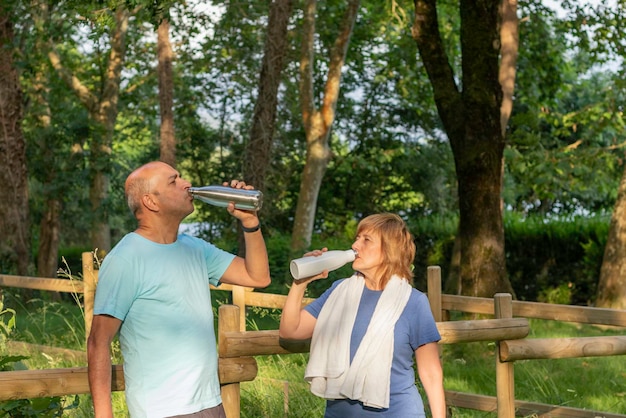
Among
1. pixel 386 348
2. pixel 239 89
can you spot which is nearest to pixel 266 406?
pixel 386 348

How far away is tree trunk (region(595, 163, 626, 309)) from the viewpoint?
558 inches

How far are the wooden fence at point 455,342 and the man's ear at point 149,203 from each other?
0.67 m

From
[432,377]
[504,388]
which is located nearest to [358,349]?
[432,377]

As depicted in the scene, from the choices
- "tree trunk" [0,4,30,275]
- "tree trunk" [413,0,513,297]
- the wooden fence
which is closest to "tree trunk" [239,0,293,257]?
"tree trunk" [413,0,513,297]

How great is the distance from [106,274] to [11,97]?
13.4 m

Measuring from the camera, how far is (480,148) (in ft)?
40.9

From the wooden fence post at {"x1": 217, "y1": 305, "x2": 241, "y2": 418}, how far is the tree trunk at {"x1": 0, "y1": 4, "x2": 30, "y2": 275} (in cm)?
1262

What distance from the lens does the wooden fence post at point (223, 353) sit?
399 centimetres

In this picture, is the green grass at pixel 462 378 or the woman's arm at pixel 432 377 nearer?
the woman's arm at pixel 432 377

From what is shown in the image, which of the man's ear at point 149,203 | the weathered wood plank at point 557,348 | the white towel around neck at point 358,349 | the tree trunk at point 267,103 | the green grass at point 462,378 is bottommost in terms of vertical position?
the green grass at point 462,378

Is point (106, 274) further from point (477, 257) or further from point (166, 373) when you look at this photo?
point (477, 257)

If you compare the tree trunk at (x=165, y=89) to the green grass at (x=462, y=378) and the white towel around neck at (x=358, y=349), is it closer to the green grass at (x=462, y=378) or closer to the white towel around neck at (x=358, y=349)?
the green grass at (x=462, y=378)

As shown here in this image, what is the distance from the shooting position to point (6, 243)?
16.0m

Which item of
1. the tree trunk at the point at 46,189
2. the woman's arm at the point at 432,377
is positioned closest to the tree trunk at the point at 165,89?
the tree trunk at the point at 46,189
